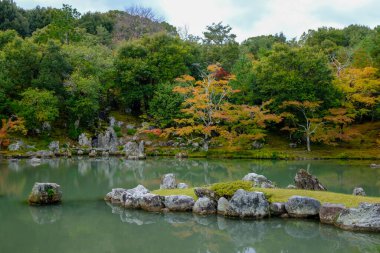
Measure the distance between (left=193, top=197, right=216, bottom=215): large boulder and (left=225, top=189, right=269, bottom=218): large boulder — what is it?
20.9 inches

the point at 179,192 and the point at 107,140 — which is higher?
the point at 107,140

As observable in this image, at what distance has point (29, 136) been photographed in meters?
32.8

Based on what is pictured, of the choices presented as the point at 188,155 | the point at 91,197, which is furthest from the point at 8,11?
the point at 91,197

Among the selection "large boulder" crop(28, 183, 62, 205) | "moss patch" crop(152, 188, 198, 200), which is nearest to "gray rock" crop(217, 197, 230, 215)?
"moss patch" crop(152, 188, 198, 200)

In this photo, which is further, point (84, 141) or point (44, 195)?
point (84, 141)

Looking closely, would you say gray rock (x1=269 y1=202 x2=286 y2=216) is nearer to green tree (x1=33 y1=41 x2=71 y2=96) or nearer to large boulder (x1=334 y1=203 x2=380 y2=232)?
large boulder (x1=334 y1=203 x2=380 y2=232)

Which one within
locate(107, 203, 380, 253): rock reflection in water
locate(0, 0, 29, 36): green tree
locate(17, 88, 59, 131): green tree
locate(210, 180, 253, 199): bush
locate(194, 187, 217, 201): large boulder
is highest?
locate(0, 0, 29, 36): green tree

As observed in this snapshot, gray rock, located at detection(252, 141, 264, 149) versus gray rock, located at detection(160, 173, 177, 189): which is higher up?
gray rock, located at detection(252, 141, 264, 149)

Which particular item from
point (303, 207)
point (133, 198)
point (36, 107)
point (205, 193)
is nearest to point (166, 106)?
point (36, 107)

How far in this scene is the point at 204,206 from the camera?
37.7 feet

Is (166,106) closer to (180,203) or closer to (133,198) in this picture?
(133,198)

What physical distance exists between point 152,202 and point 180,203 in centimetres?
85

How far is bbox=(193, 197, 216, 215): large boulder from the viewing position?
11461 millimetres

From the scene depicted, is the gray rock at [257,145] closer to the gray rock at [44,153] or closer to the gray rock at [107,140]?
the gray rock at [107,140]
